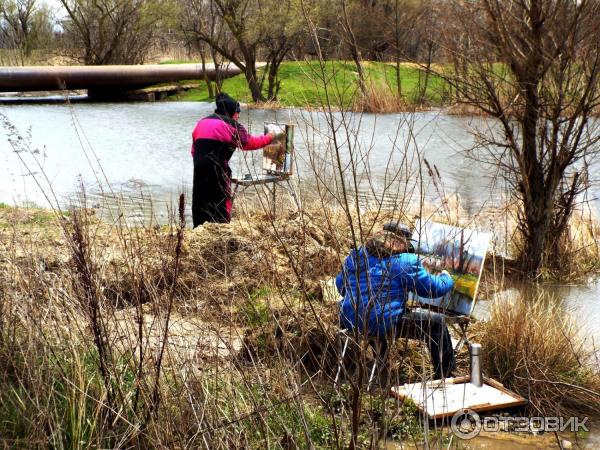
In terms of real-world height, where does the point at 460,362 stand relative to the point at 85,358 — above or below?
below

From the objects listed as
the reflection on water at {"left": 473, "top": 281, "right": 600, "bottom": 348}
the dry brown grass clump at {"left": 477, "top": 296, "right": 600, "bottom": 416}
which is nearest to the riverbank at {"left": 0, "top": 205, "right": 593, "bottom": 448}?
the dry brown grass clump at {"left": 477, "top": 296, "right": 600, "bottom": 416}

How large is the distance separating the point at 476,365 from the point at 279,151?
396cm

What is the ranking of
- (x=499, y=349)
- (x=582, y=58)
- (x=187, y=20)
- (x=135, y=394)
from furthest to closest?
1. (x=187, y=20)
2. (x=582, y=58)
3. (x=499, y=349)
4. (x=135, y=394)

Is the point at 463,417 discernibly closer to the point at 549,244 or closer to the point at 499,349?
the point at 499,349

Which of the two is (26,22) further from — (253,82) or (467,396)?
(467,396)

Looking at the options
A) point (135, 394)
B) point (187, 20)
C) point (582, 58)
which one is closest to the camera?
point (135, 394)

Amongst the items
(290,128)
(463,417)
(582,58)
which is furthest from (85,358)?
(582,58)

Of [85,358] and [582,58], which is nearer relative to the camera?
[85,358]

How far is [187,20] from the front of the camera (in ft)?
92.4

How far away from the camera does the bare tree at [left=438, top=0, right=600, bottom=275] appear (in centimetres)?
761

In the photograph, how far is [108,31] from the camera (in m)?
35.5

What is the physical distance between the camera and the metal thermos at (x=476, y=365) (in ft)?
17.6

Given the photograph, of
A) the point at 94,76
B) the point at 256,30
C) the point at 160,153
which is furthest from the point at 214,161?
the point at 94,76

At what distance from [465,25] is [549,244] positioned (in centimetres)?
227
